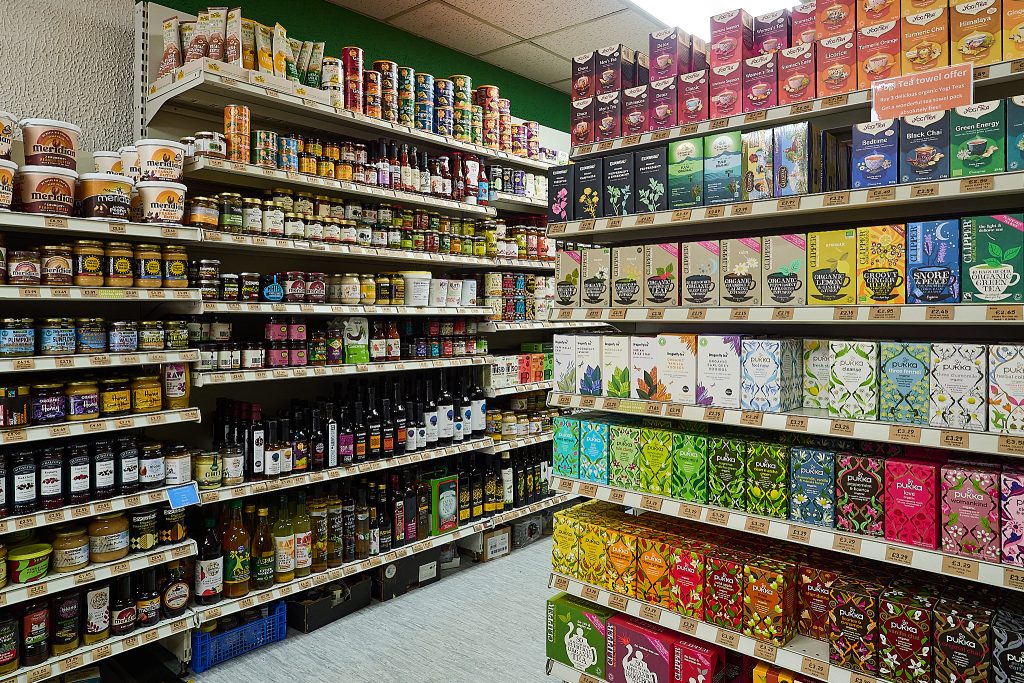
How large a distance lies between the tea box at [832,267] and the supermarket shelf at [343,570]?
2.81m

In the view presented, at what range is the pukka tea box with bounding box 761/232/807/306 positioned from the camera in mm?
2295

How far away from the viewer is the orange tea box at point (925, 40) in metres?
2.12

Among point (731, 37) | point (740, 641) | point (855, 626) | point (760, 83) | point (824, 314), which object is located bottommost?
point (740, 641)

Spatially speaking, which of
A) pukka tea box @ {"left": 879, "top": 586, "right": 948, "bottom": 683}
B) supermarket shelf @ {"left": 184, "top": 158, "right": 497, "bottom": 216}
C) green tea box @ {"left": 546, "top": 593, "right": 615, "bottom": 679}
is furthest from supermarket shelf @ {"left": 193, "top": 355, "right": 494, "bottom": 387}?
pukka tea box @ {"left": 879, "top": 586, "right": 948, "bottom": 683}

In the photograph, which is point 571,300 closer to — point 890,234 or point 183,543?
point 890,234

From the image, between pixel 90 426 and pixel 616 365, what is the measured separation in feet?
7.08

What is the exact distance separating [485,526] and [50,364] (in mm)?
2759

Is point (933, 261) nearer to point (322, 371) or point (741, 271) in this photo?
point (741, 271)

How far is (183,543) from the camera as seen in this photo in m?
3.14

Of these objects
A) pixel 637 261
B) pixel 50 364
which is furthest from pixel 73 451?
pixel 637 261

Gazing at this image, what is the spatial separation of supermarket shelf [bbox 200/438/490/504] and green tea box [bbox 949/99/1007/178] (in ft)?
10.1

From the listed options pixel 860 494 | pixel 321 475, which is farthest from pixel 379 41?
pixel 860 494

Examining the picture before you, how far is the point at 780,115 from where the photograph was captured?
238 cm

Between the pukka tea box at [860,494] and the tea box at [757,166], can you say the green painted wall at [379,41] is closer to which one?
the tea box at [757,166]
